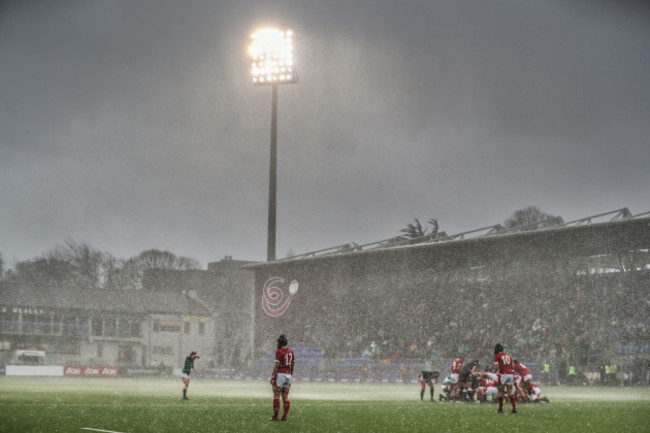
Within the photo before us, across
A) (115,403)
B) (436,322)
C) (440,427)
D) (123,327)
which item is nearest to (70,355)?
(123,327)

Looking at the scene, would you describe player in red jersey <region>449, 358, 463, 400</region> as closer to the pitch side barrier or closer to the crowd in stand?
the crowd in stand

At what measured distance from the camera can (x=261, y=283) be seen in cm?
6075

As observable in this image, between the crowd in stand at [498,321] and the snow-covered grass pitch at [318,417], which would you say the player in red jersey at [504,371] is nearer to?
the snow-covered grass pitch at [318,417]

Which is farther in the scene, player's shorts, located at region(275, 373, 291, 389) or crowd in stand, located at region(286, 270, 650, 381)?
crowd in stand, located at region(286, 270, 650, 381)

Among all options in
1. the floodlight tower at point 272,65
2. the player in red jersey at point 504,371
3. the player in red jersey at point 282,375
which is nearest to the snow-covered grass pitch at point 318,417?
the player in red jersey at point 282,375

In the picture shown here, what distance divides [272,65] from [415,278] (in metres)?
22.9

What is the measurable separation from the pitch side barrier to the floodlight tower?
5.63 meters

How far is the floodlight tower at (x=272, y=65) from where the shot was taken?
208ft

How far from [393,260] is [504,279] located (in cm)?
812

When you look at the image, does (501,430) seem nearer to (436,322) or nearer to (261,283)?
(436,322)

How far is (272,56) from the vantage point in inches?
2505

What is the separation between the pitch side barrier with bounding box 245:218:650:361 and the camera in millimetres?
45719

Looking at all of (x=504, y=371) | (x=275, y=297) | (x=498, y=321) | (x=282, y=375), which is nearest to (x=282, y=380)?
(x=282, y=375)

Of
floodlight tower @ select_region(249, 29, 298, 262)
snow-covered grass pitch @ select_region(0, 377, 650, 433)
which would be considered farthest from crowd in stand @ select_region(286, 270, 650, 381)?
snow-covered grass pitch @ select_region(0, 377, 650, 433)
